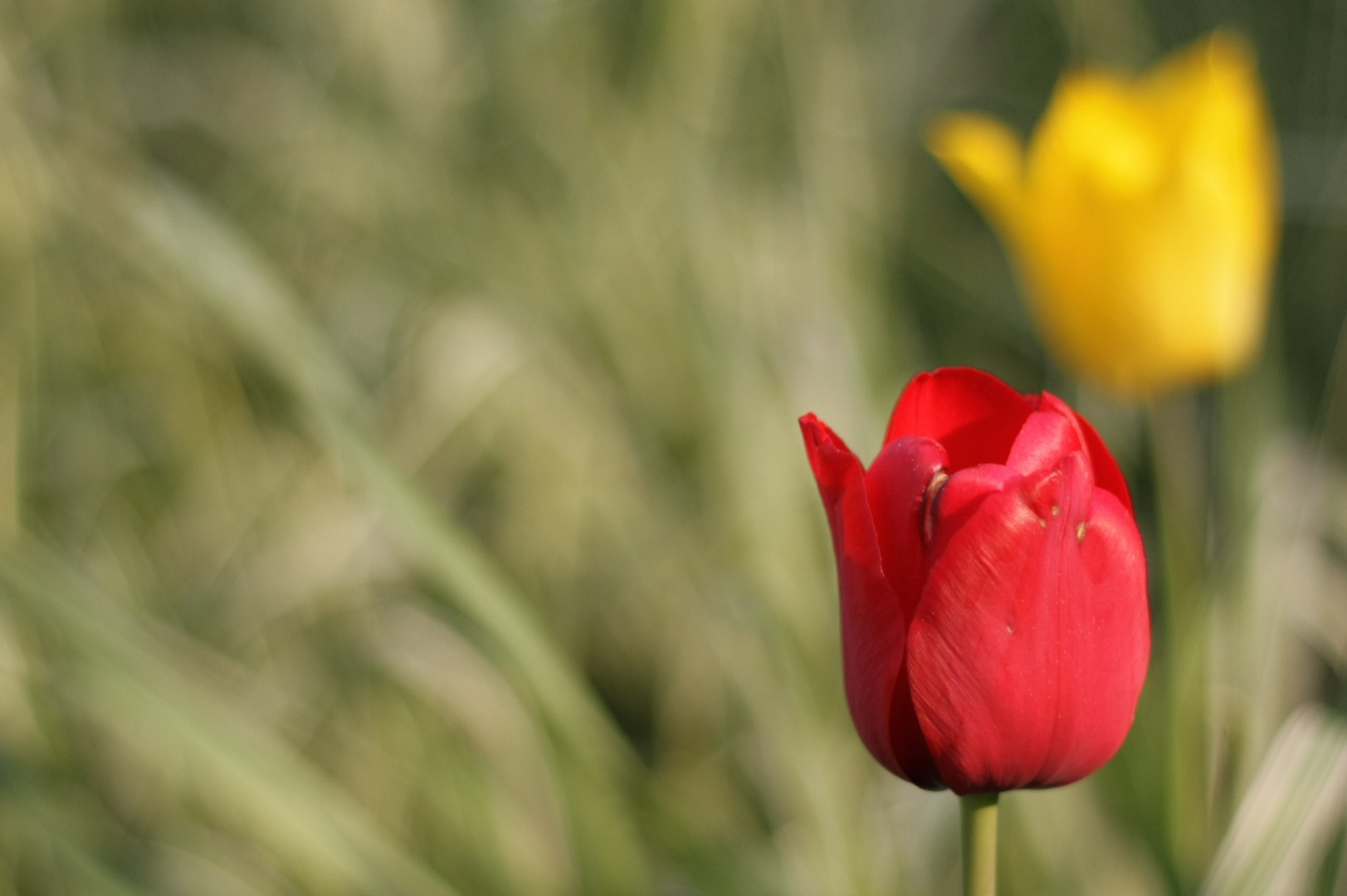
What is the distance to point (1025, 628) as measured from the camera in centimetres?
24

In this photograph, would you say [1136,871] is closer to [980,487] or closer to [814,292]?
[814,292]

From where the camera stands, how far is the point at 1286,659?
0.76 m

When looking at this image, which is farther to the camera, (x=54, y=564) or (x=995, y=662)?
(x=54, y=564)

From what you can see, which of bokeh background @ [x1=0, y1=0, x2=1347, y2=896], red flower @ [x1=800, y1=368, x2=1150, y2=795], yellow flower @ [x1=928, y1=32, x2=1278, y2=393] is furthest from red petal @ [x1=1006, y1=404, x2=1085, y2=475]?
yellow flower @ [x1=928, y1=32, x2=1278, y2=393]

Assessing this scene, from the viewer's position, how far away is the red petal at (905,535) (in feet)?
0.82

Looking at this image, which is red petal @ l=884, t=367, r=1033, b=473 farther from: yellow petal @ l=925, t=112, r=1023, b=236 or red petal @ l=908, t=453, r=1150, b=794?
yellow petal @ l=925, t=112, r=1023, b=236

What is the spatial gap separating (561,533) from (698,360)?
0.30 meters

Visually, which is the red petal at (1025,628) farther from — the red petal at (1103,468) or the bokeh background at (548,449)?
the bokeh background at (548,449)

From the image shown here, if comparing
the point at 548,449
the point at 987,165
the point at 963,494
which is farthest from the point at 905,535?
the point at 548,449

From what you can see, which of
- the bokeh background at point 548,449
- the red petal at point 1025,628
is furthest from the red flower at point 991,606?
the bokeh background at point 548,449

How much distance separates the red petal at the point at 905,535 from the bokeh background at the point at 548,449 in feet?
0.56

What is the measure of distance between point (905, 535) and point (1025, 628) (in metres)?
0.03

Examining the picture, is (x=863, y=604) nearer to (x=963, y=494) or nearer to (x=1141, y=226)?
Answer: (x=963, y=494)

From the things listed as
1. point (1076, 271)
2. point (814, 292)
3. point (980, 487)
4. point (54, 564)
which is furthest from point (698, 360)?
point (980, 487)
